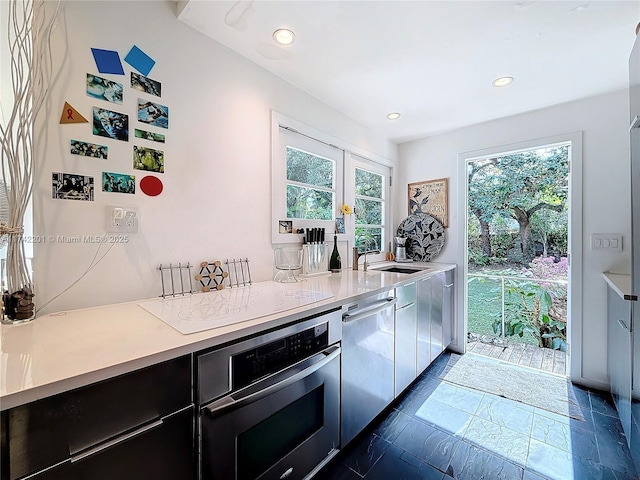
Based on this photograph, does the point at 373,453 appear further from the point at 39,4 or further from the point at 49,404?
the point at 39,4

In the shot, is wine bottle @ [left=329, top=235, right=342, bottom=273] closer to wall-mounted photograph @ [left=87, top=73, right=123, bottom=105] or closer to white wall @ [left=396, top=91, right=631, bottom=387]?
wall-mounted photograph @ [left=87, top=73, right=123, bottom=105]

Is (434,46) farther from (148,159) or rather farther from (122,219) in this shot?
(122,219)

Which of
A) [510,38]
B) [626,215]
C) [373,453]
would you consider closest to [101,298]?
[373,453]

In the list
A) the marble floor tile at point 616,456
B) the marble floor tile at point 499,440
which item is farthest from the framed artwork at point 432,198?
the marble floor tile at point 616,456

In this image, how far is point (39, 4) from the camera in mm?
1063

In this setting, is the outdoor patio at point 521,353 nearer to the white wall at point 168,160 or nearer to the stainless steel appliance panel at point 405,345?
the stainless steel appliance panel at point 405,345

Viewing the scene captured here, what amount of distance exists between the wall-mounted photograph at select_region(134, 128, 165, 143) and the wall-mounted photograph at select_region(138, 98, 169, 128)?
0.05 m

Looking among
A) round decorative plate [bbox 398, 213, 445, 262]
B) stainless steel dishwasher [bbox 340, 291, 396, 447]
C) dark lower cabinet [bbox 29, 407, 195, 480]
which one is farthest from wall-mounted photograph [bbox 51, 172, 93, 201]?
round decorative plate [bbox 398, 213, 445, 262]

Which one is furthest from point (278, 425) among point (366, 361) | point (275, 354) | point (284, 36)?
point (284, 36)

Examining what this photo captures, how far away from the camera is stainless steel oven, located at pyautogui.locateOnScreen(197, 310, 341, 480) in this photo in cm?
91

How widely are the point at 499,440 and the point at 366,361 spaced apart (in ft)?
3.14

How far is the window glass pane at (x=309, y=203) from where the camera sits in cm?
211

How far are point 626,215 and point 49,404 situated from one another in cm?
335

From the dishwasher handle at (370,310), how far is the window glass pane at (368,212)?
3.85ft
